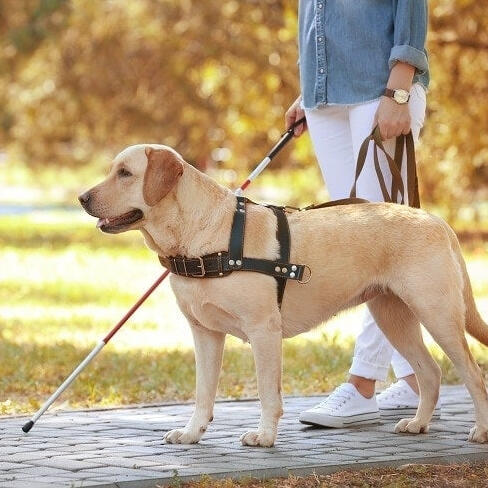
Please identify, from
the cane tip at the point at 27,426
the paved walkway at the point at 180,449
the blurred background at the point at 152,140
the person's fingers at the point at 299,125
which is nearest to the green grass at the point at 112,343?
the blurred background at the point at 152,140

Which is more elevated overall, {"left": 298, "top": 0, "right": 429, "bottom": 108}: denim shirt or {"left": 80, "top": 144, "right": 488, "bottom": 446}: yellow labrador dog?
{"left": 298, "top": 0, "right": 429, "bottom": 108}: denim shirt

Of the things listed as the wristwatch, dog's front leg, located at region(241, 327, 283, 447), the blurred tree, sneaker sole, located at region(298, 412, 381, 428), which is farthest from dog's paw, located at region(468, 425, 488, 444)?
the blurred tree

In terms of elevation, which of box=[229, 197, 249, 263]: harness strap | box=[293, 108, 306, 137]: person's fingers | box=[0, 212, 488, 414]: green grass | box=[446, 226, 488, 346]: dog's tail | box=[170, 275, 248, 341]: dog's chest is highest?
box=[293, 108, 306, 137]: person's fingers

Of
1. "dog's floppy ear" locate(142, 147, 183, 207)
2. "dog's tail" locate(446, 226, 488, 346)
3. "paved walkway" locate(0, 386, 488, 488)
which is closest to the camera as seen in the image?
"paved walkway" locate(0, 386, 488, 488)

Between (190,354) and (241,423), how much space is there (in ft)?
11.4

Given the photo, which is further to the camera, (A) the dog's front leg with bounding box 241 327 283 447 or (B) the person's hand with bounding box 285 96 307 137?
(B) the person's hand with bounding box 285 96 307 137

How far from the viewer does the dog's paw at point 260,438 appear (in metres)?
5.63

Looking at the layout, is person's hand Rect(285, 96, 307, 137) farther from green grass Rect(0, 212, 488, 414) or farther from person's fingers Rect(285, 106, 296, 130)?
green grass Rect(0, 212, 488, 414)

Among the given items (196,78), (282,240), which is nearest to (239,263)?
(282,240)

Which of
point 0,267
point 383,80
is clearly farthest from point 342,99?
point 0,267

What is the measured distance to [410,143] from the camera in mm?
6410

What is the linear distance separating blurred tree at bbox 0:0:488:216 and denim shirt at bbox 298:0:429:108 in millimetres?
11182

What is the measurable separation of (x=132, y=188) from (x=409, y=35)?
173cm

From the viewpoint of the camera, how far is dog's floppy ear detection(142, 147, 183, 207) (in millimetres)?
5496
